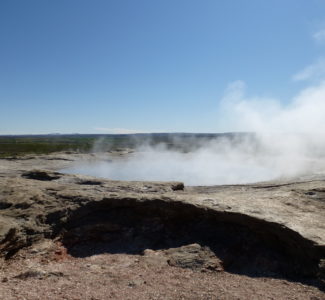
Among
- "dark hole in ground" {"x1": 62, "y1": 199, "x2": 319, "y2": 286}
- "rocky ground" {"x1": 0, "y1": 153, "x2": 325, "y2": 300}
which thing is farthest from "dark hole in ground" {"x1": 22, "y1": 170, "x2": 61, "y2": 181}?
"dark hole in ground" {"x1": 62, "y1": 199, "x2": 319, "y2": 286}

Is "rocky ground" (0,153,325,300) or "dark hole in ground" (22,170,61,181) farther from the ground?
"dark hole in ground" (22,170,61,181)

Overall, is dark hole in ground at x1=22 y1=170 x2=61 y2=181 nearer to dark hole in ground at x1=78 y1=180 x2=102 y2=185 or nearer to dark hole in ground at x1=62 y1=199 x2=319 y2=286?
dark hole in ground at x1=78 y1=180 x2=102 y2=185

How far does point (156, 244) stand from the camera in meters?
8.55

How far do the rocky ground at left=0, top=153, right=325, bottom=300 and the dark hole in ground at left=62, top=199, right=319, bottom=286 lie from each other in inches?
1.0

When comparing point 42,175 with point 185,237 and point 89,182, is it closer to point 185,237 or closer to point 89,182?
point 89,182

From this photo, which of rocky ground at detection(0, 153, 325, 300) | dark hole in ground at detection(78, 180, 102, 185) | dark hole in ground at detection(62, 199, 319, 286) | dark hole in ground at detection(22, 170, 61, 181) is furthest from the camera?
dark hole in ground at detection(22, 170, 61, 181)

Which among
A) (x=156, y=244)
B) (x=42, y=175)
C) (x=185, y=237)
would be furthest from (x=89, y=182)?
(x=185, y=237)

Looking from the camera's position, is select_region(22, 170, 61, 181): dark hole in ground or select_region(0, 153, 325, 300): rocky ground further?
select_region(22, 170, 61, 181): dark hole in ground

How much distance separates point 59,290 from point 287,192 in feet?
23.4

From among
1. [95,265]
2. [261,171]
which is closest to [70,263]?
[95,265]

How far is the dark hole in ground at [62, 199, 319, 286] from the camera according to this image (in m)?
7.45

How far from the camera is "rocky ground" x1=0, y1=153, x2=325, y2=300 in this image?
645cm

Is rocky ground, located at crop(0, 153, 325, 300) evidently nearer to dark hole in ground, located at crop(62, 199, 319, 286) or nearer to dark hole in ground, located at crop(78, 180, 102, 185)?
dark hole in ground, located at crop(62, 199, 319, 286)

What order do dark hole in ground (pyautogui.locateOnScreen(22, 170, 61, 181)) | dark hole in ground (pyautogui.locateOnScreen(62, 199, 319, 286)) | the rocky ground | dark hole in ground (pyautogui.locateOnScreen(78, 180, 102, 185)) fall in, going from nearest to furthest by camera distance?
the rocky ground < dark hole in ground (pyautogui.locateOnScreen(62, 199, 319, 286)) < dark hole in ground (pyautogui.locateOnScreen(78, 180, 102, 185)) < dark hole in ground (pyautogui.locateOnScreen(22, 170, 61, 181))
